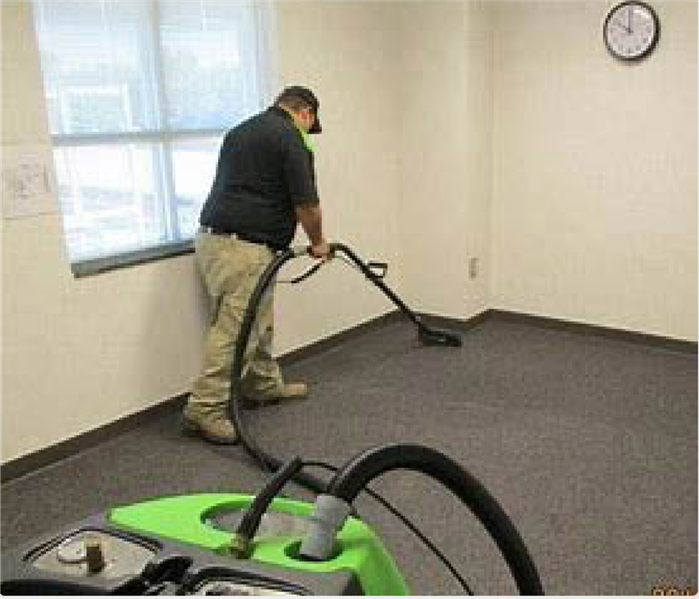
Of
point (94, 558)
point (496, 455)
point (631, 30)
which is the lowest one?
point (496, 455)

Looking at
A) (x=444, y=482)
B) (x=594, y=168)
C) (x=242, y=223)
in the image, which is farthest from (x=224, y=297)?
(x=444, y=482)

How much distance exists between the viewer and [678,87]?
12.0 feet

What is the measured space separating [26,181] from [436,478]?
2.23m

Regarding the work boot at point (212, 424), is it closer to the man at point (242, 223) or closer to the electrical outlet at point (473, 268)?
the man at point (242, 223)

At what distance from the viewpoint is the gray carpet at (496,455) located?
2238mm

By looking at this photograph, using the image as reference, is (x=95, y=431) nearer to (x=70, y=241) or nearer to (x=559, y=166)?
(x=70, y=241)

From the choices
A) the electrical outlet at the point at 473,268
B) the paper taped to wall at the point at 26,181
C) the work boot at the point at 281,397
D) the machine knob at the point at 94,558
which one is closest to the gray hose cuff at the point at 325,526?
the machine knob at the point at 94,558

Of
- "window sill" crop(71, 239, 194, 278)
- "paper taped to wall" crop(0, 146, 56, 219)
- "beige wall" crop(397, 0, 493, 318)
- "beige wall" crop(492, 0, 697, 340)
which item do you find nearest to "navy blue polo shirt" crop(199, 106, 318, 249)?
"window sill" crop(71, 239, 194, 278)

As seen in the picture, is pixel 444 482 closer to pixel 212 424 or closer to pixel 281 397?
pixel 212 424

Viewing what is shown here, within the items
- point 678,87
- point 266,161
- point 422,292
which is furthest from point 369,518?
point 678,87

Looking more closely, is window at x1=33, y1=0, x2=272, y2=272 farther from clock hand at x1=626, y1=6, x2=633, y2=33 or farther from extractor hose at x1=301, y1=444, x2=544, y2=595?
extractor hose at x1=301, y1=444, x2=544, y2=595

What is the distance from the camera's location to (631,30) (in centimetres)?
370

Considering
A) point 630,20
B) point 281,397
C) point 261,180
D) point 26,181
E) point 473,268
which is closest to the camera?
point 26,181

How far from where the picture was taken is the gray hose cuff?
82 centimetres
